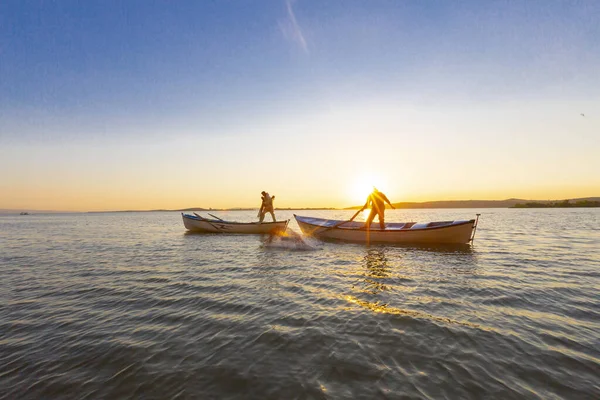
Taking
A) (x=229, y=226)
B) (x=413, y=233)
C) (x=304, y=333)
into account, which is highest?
(x=229, y=226)

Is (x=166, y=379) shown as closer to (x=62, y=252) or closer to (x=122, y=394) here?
(x=122, y=394)

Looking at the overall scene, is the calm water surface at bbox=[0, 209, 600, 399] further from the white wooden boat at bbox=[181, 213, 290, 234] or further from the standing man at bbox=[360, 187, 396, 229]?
the white wooden boat at bbox=[181, 213, 290, 234]

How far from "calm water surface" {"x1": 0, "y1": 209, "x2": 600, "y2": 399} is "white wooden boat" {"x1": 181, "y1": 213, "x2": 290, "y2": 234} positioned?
45.3 ft

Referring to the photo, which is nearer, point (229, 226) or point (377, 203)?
point (377, 203)

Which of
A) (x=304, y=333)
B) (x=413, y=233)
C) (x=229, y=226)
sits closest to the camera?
(x=304, y=333)

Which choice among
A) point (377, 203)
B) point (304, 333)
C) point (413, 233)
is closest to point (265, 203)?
point (377, 203)

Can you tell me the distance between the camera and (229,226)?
2661 cm

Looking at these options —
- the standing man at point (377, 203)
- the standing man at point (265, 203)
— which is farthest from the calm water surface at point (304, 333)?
the standing man at point (265, 203)

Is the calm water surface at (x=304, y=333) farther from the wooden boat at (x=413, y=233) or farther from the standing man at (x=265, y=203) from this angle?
the standing man at (x=265, y=203)

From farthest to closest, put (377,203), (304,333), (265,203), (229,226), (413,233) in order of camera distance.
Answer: (229,226) < (265,203) < (377,203) < (413,233) < (304,333)

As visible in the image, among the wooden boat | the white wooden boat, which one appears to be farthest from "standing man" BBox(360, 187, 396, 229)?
the white wooden boat

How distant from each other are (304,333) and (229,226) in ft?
72.7

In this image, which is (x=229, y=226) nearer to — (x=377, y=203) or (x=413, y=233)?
(x=377, y=203)

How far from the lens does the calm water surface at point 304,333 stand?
3.99m
